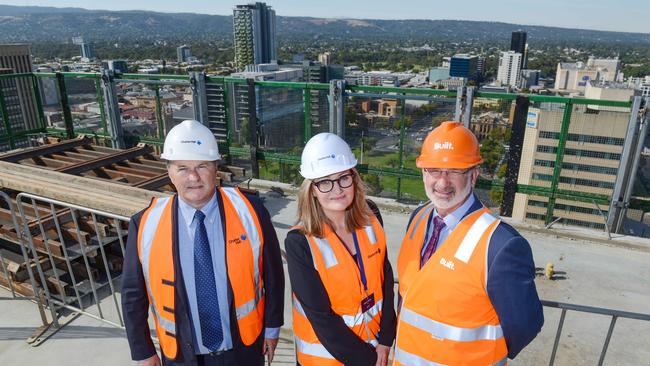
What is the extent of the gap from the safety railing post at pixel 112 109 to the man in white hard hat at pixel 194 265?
766cm

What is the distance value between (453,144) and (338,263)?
0.84 m

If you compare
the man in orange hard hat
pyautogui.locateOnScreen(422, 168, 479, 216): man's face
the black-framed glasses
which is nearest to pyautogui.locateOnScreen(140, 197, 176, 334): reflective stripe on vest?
the black-framed glasses

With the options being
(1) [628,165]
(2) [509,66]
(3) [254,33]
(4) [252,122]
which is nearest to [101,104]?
(4) [252,122]

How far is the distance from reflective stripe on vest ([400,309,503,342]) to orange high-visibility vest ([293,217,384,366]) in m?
0.35

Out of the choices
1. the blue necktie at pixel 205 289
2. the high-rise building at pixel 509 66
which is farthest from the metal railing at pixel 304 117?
the high-rise building at pixel 509 66

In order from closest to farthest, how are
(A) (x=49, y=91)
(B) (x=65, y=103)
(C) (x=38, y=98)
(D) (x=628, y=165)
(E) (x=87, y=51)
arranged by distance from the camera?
(D) (x=628, y=165) < (C) (x=38, y=98) < (B) (x=65, y=103) < (A) (x=49, y=91) < (E) (x=87, y=51)

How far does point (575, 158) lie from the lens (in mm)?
6457

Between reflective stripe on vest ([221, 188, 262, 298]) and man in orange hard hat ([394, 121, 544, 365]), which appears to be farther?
reflective stripe on vest ([221, 188, 262, 298])

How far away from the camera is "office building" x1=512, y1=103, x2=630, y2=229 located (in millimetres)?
6219

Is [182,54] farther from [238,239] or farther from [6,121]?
[238,239]

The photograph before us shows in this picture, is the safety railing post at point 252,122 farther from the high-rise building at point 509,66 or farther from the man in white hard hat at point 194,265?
the high-rise building at point 509,66

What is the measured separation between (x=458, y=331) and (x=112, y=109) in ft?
29.8

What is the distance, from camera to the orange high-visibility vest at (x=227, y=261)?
2322 mm

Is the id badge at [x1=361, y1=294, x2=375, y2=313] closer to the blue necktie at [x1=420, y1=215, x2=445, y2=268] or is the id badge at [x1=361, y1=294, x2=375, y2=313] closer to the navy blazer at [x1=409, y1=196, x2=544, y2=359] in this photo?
the blue necktie at [x1=420, y1=215, x2=445, y2=268]
